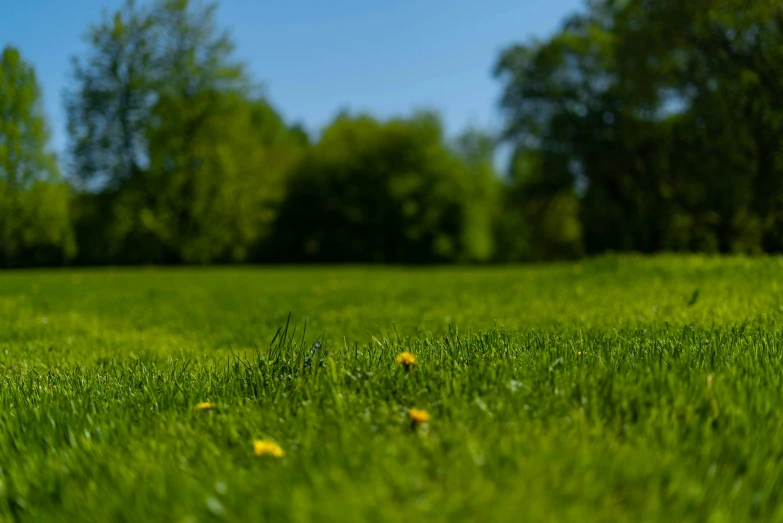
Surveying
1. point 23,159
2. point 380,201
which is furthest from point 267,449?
point 380,201

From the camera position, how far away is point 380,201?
41750 mm

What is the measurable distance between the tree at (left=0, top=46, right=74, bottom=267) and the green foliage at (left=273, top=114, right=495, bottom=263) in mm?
22654

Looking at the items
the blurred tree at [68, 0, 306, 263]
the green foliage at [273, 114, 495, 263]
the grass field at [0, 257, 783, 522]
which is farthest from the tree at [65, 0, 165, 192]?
the grass field at [0, 257, 783, 522]

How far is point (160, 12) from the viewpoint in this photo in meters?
29.6

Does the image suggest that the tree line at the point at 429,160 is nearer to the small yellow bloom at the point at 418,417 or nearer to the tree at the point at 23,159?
the tree at the point at 23,159

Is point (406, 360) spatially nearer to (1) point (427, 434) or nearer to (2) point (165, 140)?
(1) point (427, 434)

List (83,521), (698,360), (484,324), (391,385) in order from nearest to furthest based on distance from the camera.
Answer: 1. (83,521)
2. (391,385)
3. (698,360)
4. (484,324)

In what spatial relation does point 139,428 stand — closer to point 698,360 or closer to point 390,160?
point 698,360

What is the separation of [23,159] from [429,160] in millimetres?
31655

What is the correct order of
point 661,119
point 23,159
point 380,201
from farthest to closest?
point 380,201
point 661,119
point 23,159

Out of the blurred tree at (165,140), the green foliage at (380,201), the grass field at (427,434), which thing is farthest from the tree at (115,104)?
the grass field at (427,434)

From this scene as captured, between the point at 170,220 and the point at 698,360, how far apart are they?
32031 millimetres

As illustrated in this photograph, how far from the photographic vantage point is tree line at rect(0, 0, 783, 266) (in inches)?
562

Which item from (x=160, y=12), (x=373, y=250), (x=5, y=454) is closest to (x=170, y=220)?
(x=160, y=12)
